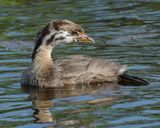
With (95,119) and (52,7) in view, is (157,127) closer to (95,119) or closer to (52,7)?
(95,119)

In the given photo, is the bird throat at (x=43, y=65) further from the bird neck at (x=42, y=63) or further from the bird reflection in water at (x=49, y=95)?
the bird reflection in water at (x=49, y=95)

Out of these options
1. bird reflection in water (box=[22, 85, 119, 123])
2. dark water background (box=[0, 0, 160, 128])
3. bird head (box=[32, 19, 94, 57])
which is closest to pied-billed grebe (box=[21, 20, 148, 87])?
bird head (box=[32, 19, 94, 57])

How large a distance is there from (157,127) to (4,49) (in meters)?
6.89

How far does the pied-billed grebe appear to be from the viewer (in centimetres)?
1475

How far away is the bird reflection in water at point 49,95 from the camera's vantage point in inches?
496

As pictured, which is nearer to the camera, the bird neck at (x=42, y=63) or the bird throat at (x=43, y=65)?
the bird throat at (x=43, y=65)

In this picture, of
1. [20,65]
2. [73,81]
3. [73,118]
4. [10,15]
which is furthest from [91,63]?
[10,15]

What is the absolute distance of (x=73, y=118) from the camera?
12.2 meters

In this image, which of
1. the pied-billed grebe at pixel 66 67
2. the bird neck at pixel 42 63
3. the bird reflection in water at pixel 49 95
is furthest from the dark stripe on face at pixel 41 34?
the bird reflection in water at pixel 49 95

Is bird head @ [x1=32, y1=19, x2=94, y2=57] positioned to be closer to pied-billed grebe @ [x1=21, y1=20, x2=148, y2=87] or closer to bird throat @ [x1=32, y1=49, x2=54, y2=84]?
pied-billed grebe @ [x1=21, y1=20, x2=148, y2=87]

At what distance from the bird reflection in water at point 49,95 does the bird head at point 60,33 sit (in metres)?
0.87

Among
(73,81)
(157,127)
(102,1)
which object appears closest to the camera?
(157,127)

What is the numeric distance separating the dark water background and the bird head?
31.8 inches

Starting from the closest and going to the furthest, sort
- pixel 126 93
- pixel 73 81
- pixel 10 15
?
pixel 126 93, pixel 73 81, pixel 10 15
